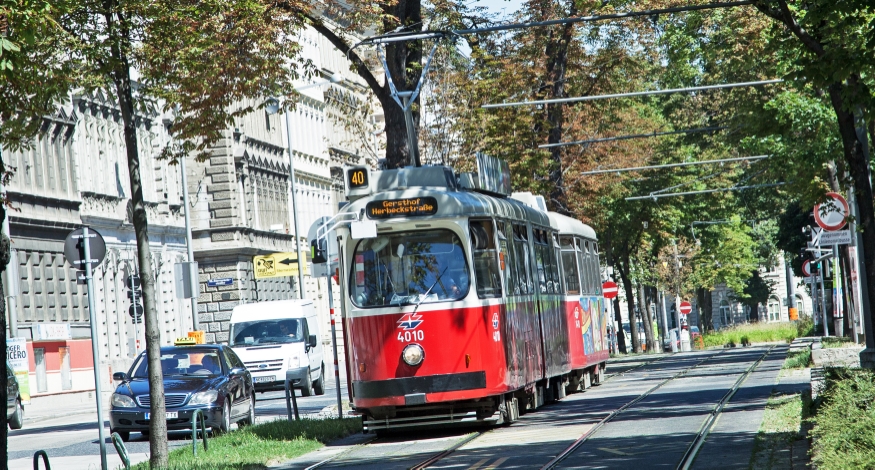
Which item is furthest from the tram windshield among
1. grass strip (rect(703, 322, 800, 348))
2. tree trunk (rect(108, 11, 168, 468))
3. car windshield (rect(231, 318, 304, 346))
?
grass strip (rect(703, 322, 800, 348))

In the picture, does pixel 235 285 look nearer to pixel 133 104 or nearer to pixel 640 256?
pixel 640 256

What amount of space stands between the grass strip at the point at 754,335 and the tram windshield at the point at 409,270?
46.4 metres

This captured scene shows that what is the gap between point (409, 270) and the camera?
18969 millimetres

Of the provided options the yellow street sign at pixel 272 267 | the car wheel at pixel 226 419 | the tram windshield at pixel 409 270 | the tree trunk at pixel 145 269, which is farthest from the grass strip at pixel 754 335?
the tree trunk at pixel 145 269

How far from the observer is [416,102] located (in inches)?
993

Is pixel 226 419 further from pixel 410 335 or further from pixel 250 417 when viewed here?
pixel 410 335

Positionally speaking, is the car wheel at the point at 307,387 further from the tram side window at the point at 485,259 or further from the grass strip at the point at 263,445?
the tram side window at the point at 485,259

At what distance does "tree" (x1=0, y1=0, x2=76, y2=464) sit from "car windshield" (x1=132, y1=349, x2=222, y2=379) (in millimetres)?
7097

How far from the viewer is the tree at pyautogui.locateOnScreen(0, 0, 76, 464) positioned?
1120cm

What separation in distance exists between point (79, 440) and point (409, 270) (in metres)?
8.69

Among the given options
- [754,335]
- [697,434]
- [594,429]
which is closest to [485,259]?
[594,429]

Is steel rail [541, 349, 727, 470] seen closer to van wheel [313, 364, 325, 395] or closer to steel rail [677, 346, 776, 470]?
steel rail [677, 346, 776, 470]

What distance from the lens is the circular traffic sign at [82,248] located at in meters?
16.6

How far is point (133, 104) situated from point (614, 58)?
80.3ft
